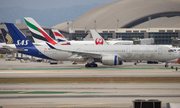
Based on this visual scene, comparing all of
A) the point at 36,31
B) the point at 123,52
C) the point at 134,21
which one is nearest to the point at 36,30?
the point at 36,31

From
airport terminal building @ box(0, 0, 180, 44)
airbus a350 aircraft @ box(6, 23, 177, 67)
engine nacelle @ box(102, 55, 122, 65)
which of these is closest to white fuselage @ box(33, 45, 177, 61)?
airbus a350 aircraft @ box(6, 23, 177, 67)

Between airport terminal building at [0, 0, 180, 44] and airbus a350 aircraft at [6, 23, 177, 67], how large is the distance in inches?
2565

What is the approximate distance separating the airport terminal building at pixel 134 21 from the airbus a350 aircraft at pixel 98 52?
65145 mm

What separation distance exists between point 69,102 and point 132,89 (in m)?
7.37

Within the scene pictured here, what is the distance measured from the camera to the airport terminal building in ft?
371

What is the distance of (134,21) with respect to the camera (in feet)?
462

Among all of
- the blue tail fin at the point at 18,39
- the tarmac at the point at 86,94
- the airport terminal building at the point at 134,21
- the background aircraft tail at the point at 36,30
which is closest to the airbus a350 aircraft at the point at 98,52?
the blue tail fin at the point at 18,39

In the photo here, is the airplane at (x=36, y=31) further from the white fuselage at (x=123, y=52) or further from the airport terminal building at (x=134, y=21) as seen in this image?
the airport terminal building at (x=134, y=21)

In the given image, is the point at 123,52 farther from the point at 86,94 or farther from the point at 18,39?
the point at 86,94

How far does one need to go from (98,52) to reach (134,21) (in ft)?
322

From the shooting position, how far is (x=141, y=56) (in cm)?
4534

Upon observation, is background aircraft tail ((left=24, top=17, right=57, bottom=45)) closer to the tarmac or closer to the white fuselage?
the white fuselage

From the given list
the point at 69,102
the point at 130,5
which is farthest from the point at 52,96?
the point at 130,5

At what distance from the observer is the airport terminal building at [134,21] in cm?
11312
